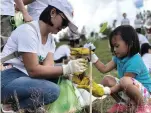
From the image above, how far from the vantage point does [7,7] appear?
3117mm

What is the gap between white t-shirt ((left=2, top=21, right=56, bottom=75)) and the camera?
2508 mm

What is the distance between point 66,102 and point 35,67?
33 cm

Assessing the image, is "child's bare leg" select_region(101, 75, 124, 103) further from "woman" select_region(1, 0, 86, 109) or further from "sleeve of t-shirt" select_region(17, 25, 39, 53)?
"sleeve of t-shirt" select_region(17, 25, 39, 53)

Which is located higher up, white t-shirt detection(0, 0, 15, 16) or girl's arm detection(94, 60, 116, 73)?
white t-shirt detection(0, 0, 15, 16)

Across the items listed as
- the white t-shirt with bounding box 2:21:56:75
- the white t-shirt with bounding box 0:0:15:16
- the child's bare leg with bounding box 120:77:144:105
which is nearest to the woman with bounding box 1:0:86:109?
the white t-shirt with bounding box 2:21:56:75

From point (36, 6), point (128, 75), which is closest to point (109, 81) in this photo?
point (128, 75)

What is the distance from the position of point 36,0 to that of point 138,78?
108cm

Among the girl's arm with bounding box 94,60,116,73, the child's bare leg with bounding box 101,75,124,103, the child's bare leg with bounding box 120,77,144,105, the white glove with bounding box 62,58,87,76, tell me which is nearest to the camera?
the white glove with bounding box 62,58,87,76

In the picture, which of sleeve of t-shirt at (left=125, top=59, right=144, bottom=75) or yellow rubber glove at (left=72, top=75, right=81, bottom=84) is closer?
yellow rubber glove at (left=72, top=75, right=81, bottom=84)

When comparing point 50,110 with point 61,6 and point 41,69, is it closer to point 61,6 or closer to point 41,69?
point 41,69

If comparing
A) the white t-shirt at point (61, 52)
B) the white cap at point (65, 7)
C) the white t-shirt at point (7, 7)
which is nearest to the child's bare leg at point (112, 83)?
the white cap at point (65, 7)

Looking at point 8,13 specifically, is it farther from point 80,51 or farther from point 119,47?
point 119,47

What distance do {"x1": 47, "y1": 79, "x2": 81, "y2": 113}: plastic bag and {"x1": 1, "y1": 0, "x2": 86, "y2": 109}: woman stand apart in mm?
59

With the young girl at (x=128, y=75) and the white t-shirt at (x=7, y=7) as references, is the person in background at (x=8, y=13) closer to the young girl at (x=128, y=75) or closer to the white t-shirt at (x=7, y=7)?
the white t-shirt at (x=7, y=7)
